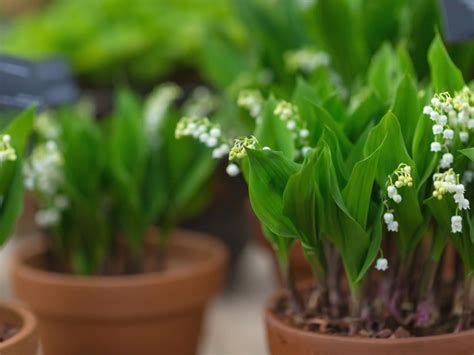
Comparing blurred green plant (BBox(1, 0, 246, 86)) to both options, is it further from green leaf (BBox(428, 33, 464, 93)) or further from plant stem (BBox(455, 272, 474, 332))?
plant stem (BBox(455, 272, 474, 332))

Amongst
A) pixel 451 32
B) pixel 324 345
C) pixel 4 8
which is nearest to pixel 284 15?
pixel 451 32

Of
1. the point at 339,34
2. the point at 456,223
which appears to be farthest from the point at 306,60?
the point at 456,223

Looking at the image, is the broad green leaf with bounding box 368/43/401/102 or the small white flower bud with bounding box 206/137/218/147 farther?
the broad green leaf with bounding box 368/43/401/102

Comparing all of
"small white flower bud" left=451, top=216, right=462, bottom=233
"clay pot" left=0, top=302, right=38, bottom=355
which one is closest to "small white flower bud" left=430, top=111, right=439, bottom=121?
"small white flower bud" left=451, top=216, right=462, bottom=233

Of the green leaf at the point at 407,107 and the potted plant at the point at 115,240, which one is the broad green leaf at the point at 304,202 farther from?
the potted plant at the point at 115,240

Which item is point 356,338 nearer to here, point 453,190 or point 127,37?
point 453,190

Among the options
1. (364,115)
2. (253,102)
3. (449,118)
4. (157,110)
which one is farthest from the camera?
(157,110)
